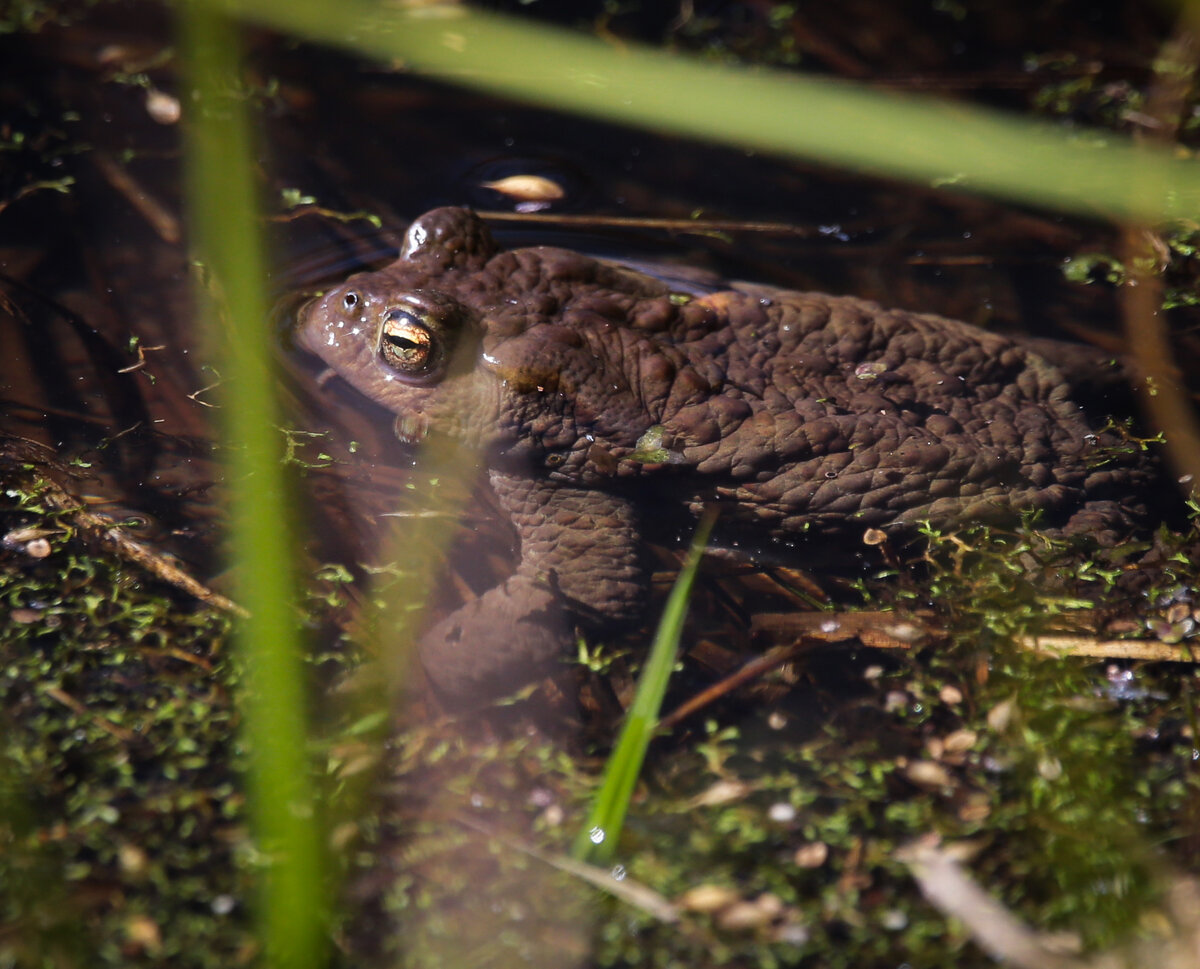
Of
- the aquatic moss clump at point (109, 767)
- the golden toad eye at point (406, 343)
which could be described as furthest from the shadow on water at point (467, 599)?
the golden toad eye at point (406, 343)

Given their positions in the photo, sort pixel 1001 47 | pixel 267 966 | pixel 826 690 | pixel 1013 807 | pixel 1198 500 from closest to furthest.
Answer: pixel 267 966
pixel 1013 807
pixel 826 690
pixel 1198 500
pixel 1001 47

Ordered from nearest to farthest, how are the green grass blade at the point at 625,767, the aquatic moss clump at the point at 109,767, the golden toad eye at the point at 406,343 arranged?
the aquatic moss clump at the point at 109,767 < the green grass blade at the point at 625,767 < the golden toad eye at the point at 406,343

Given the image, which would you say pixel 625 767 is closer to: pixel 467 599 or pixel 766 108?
pixel 467 599

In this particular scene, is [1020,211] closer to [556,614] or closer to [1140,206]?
[1140,206]

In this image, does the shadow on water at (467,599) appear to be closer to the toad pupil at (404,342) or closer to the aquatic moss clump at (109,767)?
the aquatic moss clump at (109,767)

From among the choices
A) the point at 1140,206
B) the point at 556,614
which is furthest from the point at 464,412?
the point at 1140,206

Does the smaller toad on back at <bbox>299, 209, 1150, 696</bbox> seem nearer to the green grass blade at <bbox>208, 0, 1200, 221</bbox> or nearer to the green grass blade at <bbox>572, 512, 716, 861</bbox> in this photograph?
the green grass blade at <bbox>572, 512, 716, 861</bbox>

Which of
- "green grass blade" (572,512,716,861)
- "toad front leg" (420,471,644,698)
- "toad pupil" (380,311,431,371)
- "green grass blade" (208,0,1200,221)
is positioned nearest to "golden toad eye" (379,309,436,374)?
"toad pupil" (380,311,431,371)

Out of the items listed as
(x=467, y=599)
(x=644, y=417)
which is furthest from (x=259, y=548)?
(x=644, y=417)
